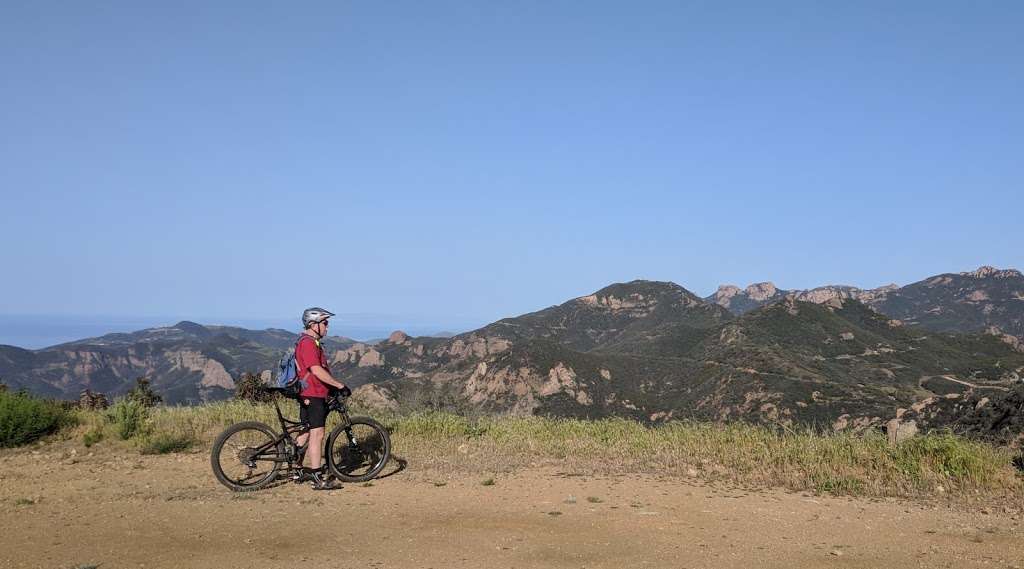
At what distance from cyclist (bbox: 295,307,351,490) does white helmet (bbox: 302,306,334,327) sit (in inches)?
0.6

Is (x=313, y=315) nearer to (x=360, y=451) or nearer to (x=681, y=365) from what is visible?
(x=360, y=451)

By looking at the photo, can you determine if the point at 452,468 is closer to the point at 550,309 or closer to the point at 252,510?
the point at 252,510

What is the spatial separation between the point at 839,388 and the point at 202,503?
225 ft

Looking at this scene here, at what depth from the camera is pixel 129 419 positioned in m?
13.1

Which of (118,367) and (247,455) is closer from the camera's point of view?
(247,455)

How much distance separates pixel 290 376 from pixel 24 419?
6665 mm

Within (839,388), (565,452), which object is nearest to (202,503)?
(565,452)

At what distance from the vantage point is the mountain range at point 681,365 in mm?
66938

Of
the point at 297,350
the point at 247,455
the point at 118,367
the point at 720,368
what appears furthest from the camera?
the point at 118,367

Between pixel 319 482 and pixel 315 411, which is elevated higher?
pixel 315 411

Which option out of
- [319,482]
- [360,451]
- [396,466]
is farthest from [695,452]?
[319,482]

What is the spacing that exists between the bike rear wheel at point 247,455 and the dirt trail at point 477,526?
0.30 m

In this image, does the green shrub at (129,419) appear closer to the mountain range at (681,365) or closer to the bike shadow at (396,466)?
the bike shadow at (396,466)

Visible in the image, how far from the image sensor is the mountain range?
6694 centimetres
